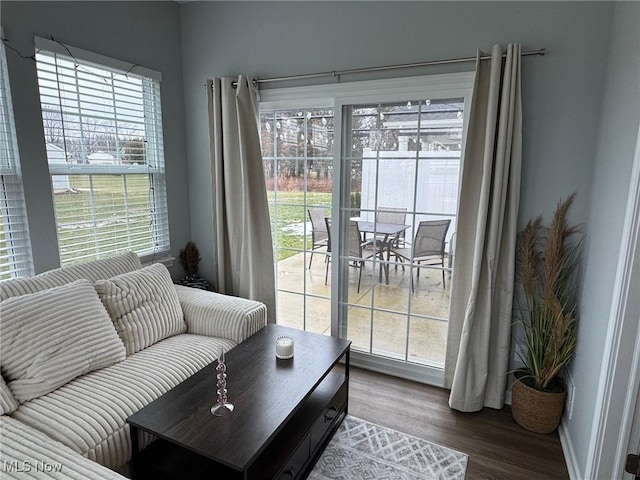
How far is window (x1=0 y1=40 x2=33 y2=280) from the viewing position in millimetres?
2084

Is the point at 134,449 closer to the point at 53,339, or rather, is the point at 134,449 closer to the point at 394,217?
the point at 53,339

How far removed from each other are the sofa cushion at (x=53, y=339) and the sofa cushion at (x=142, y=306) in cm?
9

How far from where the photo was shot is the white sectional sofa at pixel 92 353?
1465 mm

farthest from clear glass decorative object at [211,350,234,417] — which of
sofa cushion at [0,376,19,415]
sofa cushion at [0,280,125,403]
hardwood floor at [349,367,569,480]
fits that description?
hardwood floor at [349,367,569,480]

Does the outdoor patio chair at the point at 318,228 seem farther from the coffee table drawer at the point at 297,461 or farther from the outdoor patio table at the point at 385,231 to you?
the coffee table drawer at the point at 297,461

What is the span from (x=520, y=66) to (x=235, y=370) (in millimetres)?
2278

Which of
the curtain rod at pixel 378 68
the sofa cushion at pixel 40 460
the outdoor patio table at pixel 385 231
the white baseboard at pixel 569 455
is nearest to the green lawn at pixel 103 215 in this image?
the curtain rod at pixel 378 68

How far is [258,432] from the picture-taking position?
1.47 metres

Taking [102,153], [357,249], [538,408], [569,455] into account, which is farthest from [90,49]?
[569,455]

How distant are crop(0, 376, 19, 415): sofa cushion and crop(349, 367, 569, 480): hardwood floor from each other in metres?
1.76

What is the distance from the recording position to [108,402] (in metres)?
1.67

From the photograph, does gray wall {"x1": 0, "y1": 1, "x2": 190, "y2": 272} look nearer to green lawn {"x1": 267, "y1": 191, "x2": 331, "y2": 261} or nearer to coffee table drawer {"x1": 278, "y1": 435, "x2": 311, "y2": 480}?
green lawn {"x1": 267, "y1": 191, "x2": 331, "y2": 261}

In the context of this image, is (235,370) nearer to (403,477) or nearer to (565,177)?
(403,477)

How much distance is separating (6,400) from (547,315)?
2716 mm
